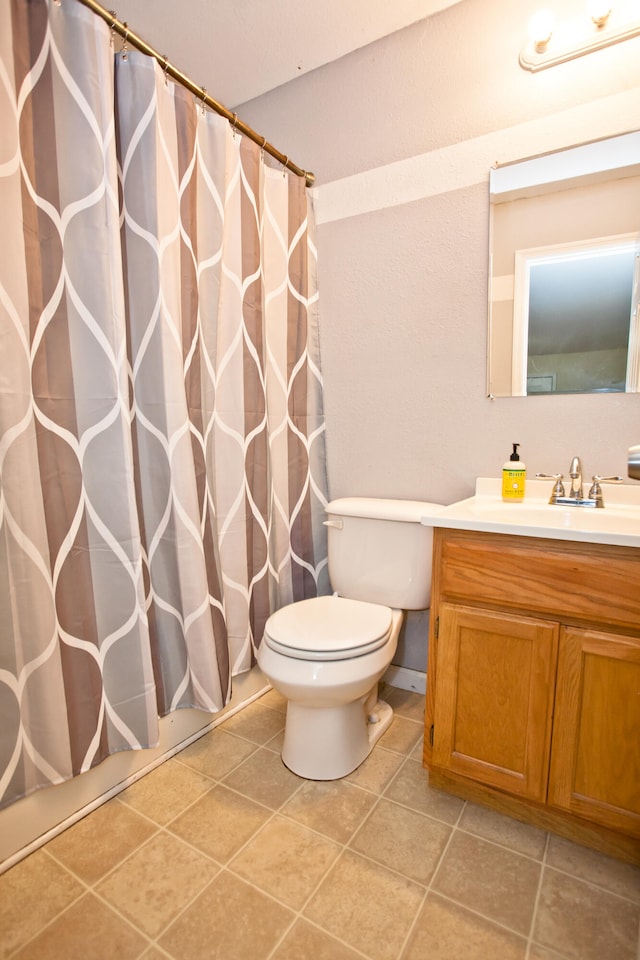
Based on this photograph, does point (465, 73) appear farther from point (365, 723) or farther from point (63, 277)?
point (365, 723)

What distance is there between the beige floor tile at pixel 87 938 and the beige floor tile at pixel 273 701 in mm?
812

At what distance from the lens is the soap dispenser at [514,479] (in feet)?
4.96

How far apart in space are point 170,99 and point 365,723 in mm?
1945

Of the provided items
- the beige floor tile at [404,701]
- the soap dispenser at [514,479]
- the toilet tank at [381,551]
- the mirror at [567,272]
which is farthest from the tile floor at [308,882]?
the mirror at [567,272]

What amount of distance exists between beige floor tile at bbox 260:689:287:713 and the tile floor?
0.35 m

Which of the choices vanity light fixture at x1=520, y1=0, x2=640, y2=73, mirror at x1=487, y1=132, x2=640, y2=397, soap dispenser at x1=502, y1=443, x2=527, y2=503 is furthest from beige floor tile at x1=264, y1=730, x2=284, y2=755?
vanity light fixture at x1=520, y1=0, x2=640, y2=73

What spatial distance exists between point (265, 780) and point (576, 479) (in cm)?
129

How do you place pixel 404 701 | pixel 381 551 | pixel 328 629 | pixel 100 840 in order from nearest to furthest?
1. pixel 100 840
2. pixel 328 629
3. pixel 381 551
4. pixel 404 701

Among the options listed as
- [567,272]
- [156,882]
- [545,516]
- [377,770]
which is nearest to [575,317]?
[567,272]

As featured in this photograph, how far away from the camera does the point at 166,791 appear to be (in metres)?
1.38

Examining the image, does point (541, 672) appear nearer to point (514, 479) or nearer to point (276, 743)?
point (514, 479)

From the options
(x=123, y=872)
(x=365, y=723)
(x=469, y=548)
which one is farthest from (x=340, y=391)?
(x=123, y=872)

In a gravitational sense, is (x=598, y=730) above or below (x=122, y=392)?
below

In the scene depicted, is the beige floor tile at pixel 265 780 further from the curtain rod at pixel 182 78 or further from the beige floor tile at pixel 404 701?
the curtain rod at pixel 182 78
